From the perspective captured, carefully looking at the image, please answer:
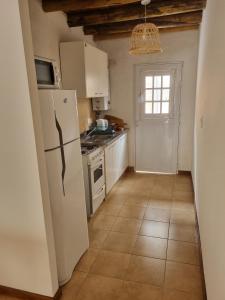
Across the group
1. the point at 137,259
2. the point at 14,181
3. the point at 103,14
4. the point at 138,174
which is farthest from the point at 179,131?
the point at 14,181

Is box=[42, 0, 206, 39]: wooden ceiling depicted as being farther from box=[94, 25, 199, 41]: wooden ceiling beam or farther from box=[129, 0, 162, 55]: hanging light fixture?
box=[129, 0, 162, 55]: hanging light fixture

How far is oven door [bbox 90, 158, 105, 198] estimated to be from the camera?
2941mm

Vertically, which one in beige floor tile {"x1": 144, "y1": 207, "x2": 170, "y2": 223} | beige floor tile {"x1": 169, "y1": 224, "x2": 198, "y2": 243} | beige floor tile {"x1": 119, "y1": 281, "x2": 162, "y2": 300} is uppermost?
beige floor tile {"x1": 169, "y1": 224, "x2": 198, "y2": 243}

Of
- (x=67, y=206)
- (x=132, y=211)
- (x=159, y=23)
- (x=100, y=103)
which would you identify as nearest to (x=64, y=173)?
(x=67, y=206)

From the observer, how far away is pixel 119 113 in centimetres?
459

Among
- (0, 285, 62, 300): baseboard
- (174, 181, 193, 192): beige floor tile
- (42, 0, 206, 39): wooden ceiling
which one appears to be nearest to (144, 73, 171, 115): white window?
(42, 0, 206, 39): wooden ceiling

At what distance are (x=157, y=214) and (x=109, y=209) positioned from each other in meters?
0.67

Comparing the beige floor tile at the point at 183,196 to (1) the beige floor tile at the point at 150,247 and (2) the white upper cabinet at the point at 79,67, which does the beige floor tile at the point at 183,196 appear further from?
(2) the white upper cabinet at the point at 79,67

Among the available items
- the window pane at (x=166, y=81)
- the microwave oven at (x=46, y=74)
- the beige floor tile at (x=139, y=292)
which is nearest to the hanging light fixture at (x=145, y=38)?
the microwave oven at (x=46, y=74)

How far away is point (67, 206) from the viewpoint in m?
1.99

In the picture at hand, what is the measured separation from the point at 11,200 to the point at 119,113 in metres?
3.23

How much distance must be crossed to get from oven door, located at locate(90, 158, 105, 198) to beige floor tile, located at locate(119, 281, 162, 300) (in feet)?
4.13

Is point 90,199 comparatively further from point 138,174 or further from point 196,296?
point 138,174

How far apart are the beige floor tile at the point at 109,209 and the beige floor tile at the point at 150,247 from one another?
65cm
